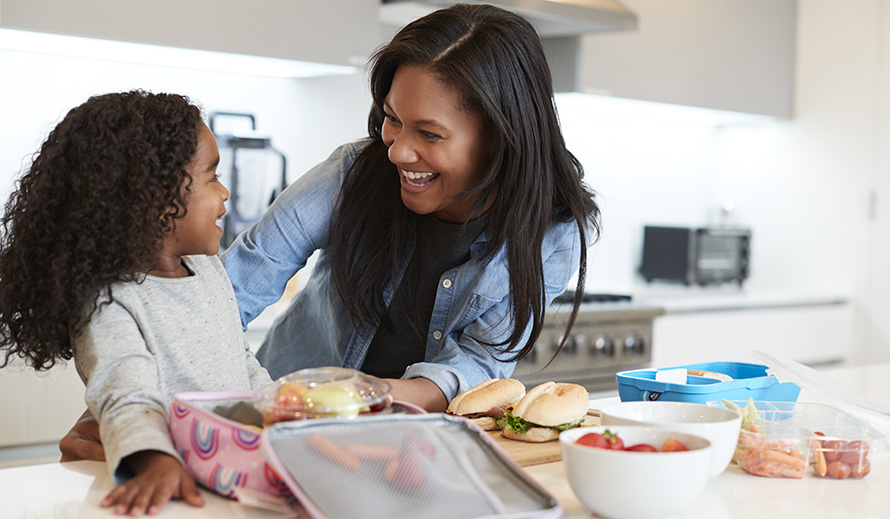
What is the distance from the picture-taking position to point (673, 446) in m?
0.83

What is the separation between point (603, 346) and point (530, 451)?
6.31ft

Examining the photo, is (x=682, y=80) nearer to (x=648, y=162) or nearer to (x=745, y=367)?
(x=648, y=162)

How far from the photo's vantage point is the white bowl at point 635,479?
0.77 meters

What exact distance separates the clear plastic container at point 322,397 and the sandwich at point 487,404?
9.4 inches

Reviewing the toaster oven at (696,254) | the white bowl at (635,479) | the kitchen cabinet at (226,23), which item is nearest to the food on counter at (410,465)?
the white bowl at (635,479)

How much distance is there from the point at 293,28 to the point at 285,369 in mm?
1145

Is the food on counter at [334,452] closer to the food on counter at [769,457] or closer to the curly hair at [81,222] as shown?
the curly hair at [81,222]

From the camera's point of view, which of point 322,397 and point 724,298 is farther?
point 724,298

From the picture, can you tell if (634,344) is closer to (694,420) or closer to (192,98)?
(192,98)

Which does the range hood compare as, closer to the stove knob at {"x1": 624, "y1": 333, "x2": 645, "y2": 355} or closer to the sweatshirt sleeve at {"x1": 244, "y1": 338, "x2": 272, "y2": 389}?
the stove knob at {"x1": 624, "y1": 333, "x2": 645, "y2": 355}

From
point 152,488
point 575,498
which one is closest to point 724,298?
point 575,498

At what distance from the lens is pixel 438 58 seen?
134 centimetres

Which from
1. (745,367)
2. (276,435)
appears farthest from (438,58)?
(276,435)

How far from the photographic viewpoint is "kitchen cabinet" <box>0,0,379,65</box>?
6.64ft
